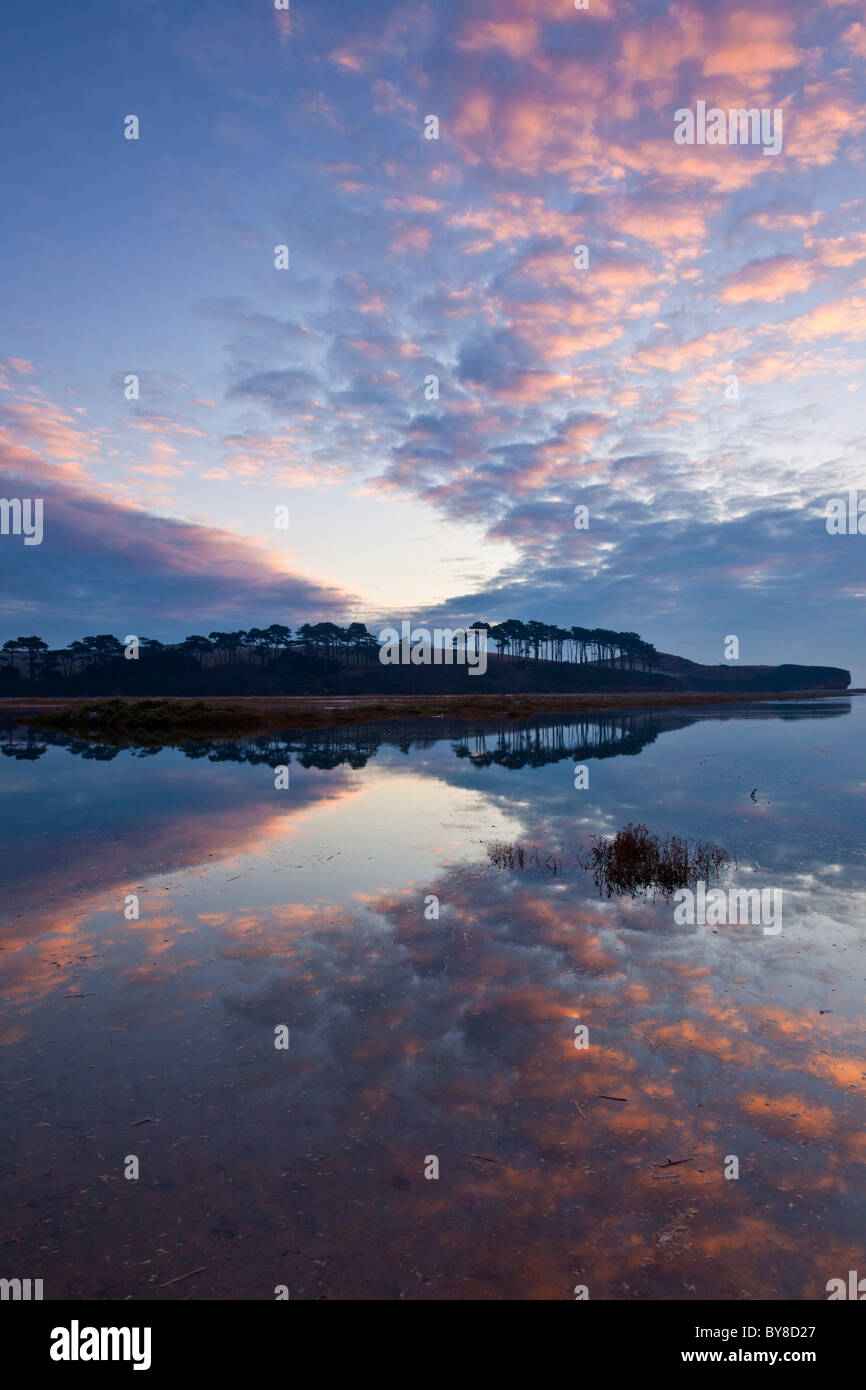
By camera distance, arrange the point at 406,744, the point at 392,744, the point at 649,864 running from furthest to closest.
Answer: the point at 406,744 < the point at 392,744 < the point at 649,864

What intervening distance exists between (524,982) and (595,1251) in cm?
526

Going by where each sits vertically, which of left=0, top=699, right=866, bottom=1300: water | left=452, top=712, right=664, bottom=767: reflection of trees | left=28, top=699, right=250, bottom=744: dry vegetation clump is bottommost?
left=0, top=699, right=866, bottom=1300: water

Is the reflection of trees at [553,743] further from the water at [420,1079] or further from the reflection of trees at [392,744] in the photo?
the water at [420,1079]

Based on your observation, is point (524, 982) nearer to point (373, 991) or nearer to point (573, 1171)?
point (373, 991)

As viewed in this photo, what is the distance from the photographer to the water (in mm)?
5336

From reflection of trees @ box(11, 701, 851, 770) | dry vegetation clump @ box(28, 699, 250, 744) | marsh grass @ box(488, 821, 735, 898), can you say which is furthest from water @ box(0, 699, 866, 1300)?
dry vegetation clump @ box(28, 699, 250, 744)

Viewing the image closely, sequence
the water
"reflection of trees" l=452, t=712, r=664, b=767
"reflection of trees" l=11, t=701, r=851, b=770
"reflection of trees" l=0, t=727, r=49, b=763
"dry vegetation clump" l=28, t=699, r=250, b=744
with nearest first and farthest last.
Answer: the water → "reflection of trees" l=11, t=701, r=851, b=770 → "reflection of trees" l=452, t=712, r=664, b=767 → "reflection of trees" l=0, t=727, r=49, b=763 → "dry vegetation clump" l=28, t=699, r=250, b=744

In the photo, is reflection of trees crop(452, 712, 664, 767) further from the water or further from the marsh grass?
the water

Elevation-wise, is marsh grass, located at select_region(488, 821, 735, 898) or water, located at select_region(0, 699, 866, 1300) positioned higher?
marsh grass, located at select_region(488, 821, 735, 898)

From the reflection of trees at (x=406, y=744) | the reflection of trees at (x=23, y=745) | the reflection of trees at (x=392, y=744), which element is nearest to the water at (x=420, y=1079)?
the reflection of trees at (x=392, y=744)

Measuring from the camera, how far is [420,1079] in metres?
7.86

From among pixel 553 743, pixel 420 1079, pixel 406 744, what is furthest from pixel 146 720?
pixel 420 1079

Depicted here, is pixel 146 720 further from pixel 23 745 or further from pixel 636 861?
pixel 636 861
